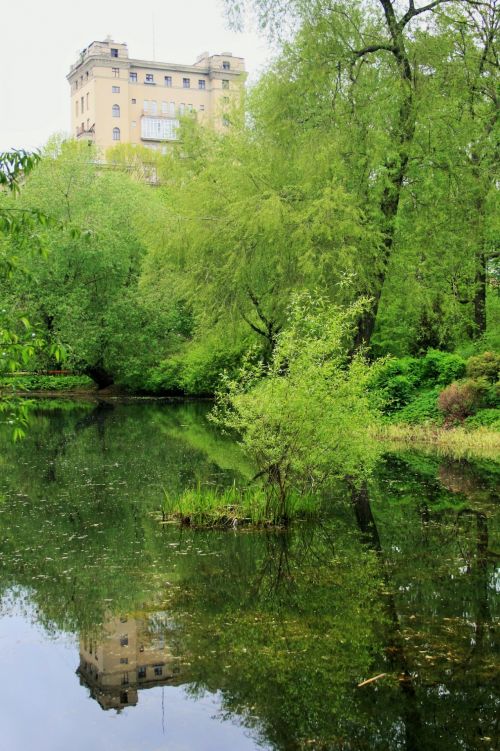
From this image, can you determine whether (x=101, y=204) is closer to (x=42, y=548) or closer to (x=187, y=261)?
(x=187, y=261)

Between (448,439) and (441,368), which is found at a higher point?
(441,368)

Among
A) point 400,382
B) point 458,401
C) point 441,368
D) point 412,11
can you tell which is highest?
point 412,11

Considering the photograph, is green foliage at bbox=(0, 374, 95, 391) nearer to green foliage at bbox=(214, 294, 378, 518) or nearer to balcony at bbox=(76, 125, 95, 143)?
green foliage at bbox=(214, 294, 378, 518)

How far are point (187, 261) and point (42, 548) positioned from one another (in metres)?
19.7

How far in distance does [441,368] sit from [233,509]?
1483 cm

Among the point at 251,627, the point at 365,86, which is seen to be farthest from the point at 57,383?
the point at 251,627

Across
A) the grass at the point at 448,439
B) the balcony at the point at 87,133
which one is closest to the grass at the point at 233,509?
the grass at the point at 448,439

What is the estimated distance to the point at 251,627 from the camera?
9.89 metres

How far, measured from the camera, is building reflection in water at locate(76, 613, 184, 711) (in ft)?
28.2

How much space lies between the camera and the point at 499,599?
34.6 ft

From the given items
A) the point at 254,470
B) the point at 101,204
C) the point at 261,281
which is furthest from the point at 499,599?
the point at 101,204

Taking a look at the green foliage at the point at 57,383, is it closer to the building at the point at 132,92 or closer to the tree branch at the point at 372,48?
the tree branch at the point at 372,48

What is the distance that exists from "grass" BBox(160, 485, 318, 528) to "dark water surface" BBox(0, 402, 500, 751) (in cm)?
38

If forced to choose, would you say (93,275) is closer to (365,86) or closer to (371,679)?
(365,86)
